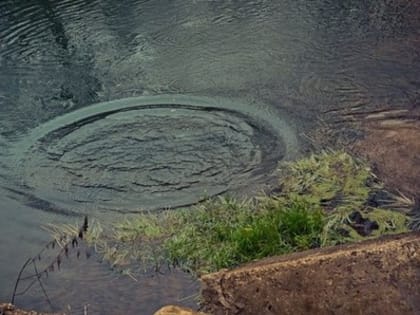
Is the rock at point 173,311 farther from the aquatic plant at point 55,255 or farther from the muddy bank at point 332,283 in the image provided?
the aquatic plant at point 55,255

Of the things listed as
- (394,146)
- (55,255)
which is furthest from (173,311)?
(394,146)

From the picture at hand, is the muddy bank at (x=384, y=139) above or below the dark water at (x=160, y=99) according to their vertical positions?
below

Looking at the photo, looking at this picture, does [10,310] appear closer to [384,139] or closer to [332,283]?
[332,283]

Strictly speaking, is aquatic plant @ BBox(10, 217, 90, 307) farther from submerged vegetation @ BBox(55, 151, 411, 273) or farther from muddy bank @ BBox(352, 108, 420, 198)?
muddy bank @ BBox(352, 108, 420, 198)

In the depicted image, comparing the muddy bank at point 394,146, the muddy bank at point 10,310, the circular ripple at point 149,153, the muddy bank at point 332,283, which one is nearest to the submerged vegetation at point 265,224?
the muddy bank at point 394,146

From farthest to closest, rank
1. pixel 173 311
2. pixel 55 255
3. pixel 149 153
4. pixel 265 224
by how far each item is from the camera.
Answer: pixel 149 153 → pixel 55 255 → pixel 265 224 → pixel 173 311

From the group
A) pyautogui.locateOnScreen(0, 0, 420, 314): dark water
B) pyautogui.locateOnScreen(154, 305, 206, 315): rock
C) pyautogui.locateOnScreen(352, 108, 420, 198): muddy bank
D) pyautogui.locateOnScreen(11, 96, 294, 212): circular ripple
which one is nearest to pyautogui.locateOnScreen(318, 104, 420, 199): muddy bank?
pyautogui.locateOnScreen(352, 108, 420, 198): muddy bank
